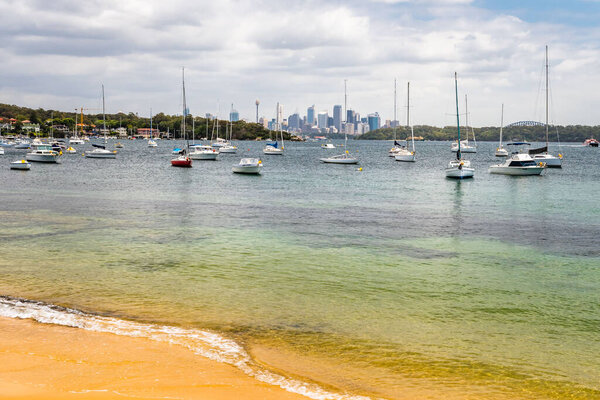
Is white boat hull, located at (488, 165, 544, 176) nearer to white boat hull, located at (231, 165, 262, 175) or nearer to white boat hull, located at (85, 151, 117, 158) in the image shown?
white boat hull, located at (231, 165, 262, 175)

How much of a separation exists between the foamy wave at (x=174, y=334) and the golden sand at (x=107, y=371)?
0.29 meters

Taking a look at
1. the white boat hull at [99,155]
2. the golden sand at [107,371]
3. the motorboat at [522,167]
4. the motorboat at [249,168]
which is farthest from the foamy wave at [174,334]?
the white boat hull at [99,155]

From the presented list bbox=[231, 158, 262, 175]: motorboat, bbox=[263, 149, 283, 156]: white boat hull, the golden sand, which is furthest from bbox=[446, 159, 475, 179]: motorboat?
bbox=[263, 149, 283, 156]: white boat hull

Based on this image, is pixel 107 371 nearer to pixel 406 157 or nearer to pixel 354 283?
pixel 354 283

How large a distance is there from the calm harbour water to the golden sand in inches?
59.9

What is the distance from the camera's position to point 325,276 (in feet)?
66.6

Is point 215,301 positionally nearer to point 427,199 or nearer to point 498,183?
point 427,199

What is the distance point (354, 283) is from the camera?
1927 cm

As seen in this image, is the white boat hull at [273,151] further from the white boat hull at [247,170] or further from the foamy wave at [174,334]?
the foamy wave at [174,334]

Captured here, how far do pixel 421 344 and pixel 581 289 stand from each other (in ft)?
28.8

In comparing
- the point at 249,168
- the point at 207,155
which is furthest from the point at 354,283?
the point at 207,155

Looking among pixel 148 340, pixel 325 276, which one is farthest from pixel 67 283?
pixel 325 276

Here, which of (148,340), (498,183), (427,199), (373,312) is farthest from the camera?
(498,183)

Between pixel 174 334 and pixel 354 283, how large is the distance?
7.76 metres
